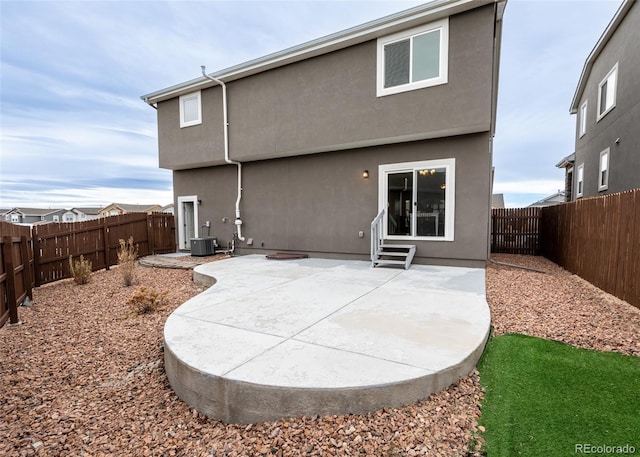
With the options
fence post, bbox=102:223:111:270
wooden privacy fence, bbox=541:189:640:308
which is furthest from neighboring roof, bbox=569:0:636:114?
fence post, bbox=102:223:111:270

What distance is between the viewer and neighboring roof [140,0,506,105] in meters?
6.42

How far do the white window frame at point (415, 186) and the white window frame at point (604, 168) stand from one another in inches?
302

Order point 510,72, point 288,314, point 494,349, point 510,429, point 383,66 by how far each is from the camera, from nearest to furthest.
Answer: point 510,429 < point 494,349 < point 288,314 < point 383,66 < point 510,72

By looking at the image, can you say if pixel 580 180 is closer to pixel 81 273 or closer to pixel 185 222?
pixel 185 222

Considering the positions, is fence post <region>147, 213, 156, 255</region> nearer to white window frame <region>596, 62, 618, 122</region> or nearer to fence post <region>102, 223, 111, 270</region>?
fence post <region>102, 223, 111, 270</region>

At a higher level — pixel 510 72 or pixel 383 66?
pixel 510 72

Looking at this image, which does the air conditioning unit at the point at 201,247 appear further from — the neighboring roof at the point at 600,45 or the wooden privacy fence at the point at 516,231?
the neighboring roof at the point at 600,45

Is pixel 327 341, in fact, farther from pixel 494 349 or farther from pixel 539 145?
pixel 539 145

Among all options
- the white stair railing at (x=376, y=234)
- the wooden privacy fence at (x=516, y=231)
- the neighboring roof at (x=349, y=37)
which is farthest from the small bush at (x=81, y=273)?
the wooden privacy fence at (x=516, y=231)

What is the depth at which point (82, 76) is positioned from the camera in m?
12.4

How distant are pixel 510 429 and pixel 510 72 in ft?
66.2

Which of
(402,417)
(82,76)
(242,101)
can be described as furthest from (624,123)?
(82,76)

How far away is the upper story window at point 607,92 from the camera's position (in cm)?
1038

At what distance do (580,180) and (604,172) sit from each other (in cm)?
343
